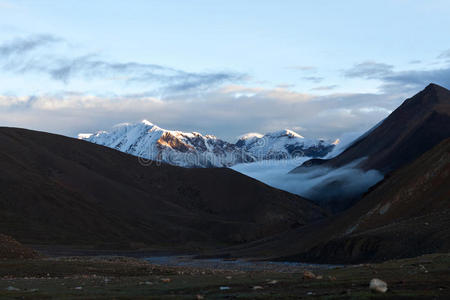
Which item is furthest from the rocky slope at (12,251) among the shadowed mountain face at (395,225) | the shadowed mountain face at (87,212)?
the shadowed mountain face at (87,212)

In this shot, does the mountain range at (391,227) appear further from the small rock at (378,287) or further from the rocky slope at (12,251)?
the small rock at (378,287)

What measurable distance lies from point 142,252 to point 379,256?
78266mm

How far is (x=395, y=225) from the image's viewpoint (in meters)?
70.7

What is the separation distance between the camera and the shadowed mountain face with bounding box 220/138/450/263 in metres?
61.3

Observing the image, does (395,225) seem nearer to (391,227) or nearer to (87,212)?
(391,227)

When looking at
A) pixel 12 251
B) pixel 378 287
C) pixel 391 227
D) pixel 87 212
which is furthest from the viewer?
pixel 87 212

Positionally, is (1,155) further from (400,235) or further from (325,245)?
(400,235)

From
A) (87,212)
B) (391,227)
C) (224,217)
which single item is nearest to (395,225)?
(391,227)

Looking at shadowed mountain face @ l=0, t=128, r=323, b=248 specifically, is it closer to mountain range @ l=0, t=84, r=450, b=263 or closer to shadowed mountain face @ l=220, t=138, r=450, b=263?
mountain range @ l=0, t=84, r=450, b=263

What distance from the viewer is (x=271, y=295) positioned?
61.9 ft

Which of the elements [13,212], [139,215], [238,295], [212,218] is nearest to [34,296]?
[238,295]

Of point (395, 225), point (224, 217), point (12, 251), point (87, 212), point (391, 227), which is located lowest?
point (12, 251)

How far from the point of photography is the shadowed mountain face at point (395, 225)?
201 feet

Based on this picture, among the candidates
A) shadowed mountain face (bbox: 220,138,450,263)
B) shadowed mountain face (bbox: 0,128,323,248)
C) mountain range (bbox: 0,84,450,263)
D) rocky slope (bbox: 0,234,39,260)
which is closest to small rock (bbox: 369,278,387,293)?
shadowed mountain face (bbox: 220,138,450,263)
